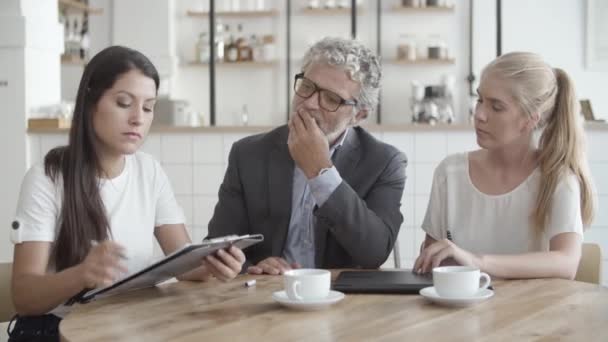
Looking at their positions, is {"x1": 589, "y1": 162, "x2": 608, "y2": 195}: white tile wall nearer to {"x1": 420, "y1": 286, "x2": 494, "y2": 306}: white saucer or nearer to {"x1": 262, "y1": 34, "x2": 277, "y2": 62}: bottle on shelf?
{"x1": 420, "y1": 286, "x2": 494, "y2": 306}: white saucer

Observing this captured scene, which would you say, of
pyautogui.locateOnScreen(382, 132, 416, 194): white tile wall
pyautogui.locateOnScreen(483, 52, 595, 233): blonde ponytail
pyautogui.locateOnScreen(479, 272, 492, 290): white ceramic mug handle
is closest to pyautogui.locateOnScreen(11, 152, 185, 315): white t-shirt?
pyautogui.locateOnScreen(479, 272, 492, 290): white ceramic mug handle

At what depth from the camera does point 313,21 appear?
24.3 ft

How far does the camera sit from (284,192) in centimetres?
203

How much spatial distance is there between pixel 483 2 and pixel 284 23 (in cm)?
187

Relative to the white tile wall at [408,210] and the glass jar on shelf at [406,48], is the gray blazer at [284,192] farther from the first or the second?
the glass jar on shelf at [406,48]

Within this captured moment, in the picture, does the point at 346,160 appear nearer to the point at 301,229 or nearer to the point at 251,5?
the point at 301,229

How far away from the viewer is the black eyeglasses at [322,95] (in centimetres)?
198

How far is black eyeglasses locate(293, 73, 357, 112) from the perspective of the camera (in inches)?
78.0

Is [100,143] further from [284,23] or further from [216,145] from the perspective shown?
[284,23]

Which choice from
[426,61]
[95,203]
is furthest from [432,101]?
[95,203]

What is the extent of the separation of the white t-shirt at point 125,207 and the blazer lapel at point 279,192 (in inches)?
9.7

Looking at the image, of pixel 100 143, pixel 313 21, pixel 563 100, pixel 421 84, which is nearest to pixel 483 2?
pixel 421 84

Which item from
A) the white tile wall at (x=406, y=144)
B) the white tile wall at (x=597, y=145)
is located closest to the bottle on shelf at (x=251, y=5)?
the white tile wall at (x=406, y=144)

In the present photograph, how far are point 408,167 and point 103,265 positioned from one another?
251 centimetres
